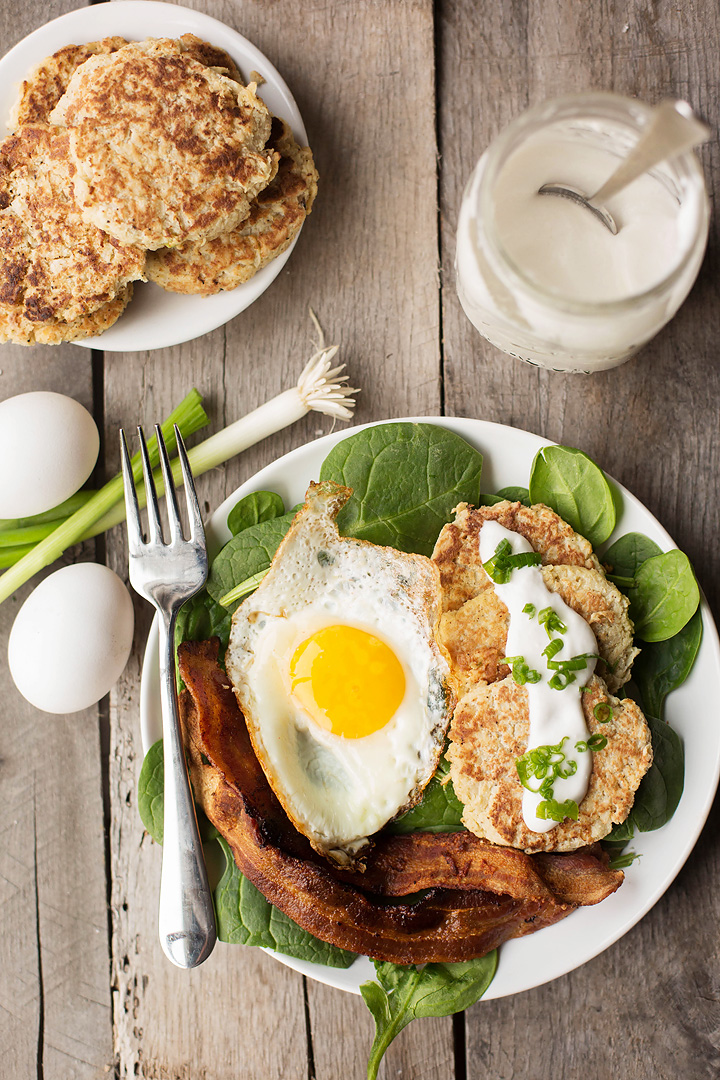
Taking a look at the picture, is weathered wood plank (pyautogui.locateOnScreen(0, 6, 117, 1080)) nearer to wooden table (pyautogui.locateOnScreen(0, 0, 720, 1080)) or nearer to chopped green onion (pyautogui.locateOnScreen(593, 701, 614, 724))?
wooden table (pyautogui.locateOnScreen(0, 0, 720, 1080))

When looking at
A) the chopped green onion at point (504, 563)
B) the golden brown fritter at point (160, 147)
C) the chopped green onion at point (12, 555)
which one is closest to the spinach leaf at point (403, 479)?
the chopped green onion at point (504, 563)

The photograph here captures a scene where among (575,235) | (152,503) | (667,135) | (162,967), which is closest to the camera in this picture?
(667,135)

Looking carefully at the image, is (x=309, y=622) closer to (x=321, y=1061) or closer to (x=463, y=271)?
(x=463, y=271)

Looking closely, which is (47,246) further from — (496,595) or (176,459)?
(496,595)

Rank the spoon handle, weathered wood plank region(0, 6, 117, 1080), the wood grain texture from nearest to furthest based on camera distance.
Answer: the spoon handle, the wood grain texture, weathered wood plank region(0, 6, 117, 1080)

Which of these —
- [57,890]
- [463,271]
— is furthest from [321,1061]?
[463,271]

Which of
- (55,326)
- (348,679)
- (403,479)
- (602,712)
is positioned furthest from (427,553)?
(55,326)

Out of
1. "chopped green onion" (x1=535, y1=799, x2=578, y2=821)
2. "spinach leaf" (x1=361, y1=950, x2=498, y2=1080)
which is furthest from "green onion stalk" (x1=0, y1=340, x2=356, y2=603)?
"spinach leaf" (x1=361, y1=950, x2=498, y2=1080)

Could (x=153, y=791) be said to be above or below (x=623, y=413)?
below
